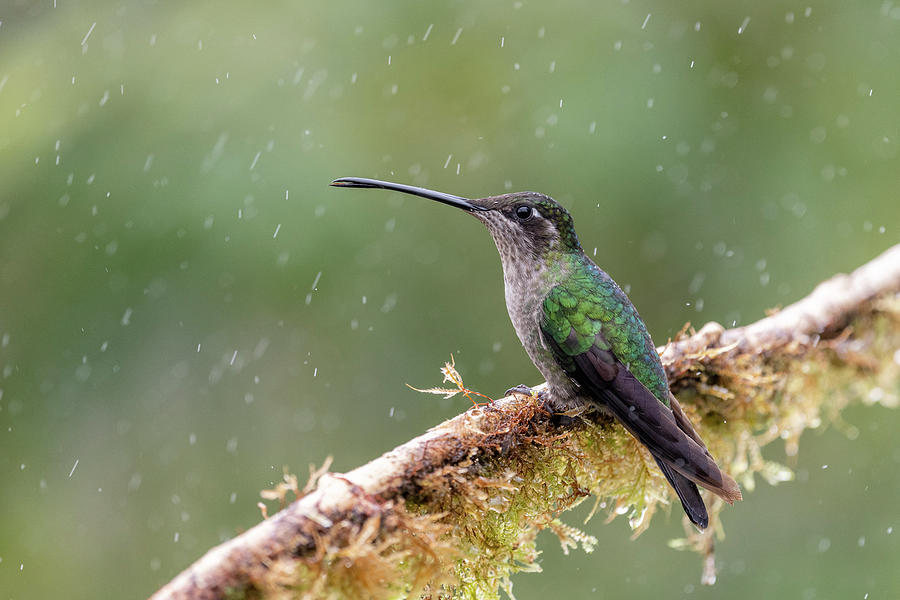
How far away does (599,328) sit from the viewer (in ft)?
8.25

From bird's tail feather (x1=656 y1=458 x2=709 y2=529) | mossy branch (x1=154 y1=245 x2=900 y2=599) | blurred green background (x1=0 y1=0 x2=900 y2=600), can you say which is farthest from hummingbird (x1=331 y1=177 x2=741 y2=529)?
blurred green background (x1=0 y1=0 x2=900 y2=600)

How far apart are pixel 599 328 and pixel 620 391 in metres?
0.22

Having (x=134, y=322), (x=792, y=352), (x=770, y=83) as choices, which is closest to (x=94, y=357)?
(x=134, y=322)

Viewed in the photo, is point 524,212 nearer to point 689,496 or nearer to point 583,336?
point 583,336

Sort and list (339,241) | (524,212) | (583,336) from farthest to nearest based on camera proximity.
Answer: (339,241) < (524,212) < (583,336)

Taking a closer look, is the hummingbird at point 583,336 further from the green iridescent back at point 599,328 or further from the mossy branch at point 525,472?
the mossy branch at point 525,472

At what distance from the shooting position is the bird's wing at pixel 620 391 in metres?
2.25

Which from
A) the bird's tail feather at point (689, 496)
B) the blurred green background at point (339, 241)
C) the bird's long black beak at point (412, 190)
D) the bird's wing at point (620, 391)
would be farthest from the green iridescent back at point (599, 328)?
the blurred green background at point (339, 241)

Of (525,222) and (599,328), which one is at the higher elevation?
(525,222)

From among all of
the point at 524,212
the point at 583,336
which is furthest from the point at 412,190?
the point at 583,336

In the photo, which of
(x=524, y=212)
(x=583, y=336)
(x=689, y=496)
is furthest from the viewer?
(x=524, y=212)

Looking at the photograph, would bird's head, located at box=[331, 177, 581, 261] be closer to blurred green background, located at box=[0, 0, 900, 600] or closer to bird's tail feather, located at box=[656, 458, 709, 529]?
bird's tail feather, located at box=[656, 458, 709, 529]

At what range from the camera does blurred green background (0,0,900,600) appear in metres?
5.60

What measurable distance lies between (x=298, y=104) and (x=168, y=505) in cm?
303
